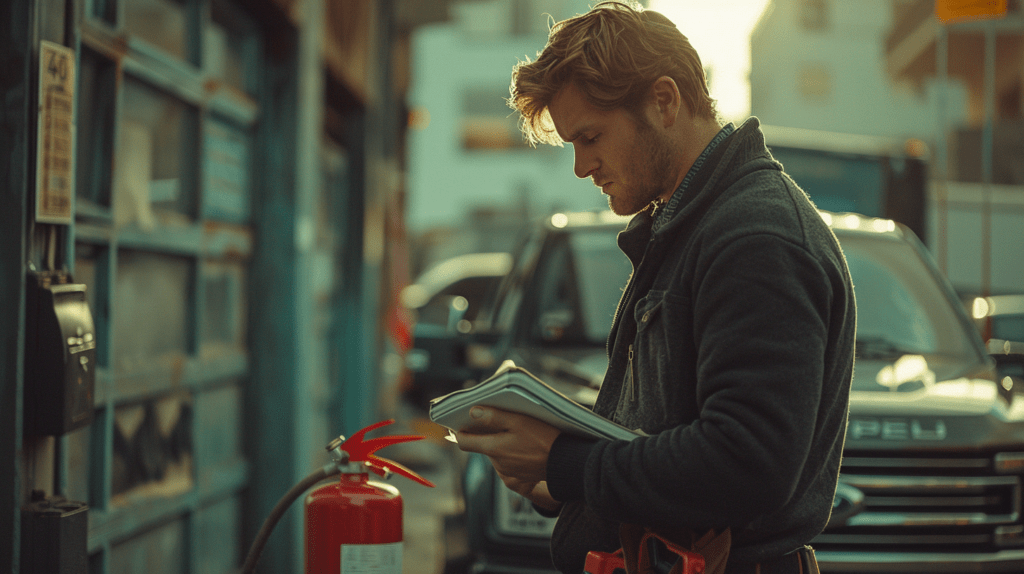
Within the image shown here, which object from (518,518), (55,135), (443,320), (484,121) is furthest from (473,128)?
(55,135)

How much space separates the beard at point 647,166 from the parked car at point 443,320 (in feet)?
9.67

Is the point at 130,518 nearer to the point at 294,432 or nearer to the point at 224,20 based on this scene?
the point at 294,432

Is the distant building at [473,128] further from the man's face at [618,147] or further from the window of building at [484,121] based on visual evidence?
the man's face at [618,147]

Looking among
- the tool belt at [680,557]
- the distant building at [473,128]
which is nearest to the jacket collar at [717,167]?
the tool belt at [680,557]

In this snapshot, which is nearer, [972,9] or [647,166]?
[647,166]

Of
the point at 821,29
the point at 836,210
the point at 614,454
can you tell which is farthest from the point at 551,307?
the point at 821,29

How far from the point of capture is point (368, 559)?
2.27 meters

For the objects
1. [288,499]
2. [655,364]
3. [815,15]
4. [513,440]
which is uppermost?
[815,15]

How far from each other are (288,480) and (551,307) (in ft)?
5.78

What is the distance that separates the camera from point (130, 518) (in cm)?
337

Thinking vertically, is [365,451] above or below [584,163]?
below

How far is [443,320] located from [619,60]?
13.1 feet

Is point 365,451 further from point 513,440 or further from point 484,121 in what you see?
point 484,121

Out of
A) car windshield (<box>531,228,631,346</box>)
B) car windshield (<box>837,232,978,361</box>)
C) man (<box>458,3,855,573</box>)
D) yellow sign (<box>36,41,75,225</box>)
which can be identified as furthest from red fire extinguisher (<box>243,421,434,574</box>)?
car windshield (<box>837,232,978,361</box>)
